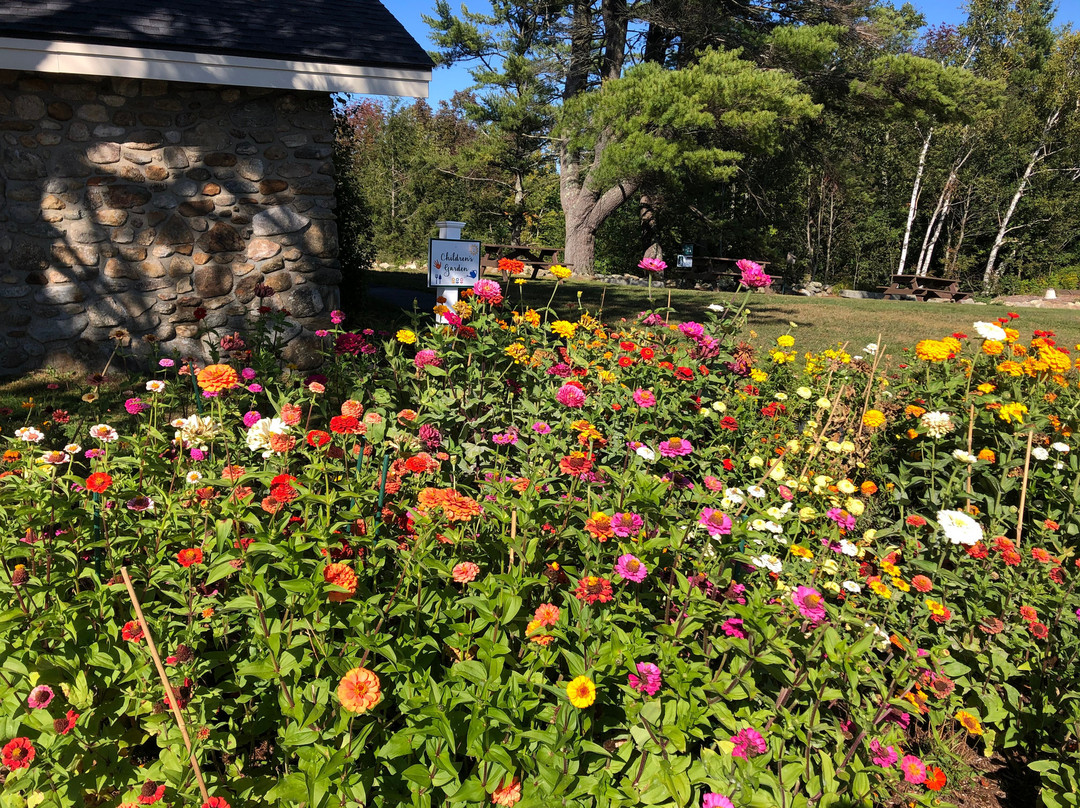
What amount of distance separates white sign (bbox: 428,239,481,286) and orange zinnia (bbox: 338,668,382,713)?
3.91 m

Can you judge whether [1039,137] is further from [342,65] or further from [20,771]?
[20,771]

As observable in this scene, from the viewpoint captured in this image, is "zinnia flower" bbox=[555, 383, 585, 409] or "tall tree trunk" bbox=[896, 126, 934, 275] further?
"tall tree trunk" bbox=[896, 126, 934, 275]

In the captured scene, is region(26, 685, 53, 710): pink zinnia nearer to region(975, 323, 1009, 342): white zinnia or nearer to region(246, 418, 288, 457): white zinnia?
region(246, 418, 288, 457): white zinnia

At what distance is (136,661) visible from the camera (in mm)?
1519

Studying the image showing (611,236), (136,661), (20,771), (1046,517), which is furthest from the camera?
(611,236)

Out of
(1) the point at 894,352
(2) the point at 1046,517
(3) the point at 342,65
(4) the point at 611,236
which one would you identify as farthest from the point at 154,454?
(4) the point at 611,236

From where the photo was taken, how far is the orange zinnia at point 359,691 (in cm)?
122

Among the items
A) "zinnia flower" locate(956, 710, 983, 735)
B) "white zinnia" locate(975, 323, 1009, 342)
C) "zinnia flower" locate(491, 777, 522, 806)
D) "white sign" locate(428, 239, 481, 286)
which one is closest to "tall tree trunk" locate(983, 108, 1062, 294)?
"white zinnia" locate(975, 323, 1009, 342)

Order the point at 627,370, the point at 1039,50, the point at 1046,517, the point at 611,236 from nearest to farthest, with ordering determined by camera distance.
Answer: the point at 1046,517, the point at 627,370, the point at 611,236, the point at 1039,50

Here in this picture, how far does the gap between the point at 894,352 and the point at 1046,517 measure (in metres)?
4.89

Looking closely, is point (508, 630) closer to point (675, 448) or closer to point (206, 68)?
point (675, 448)

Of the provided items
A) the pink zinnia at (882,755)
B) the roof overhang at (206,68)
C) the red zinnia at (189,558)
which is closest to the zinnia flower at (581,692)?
the pink zinnia at (882,755)

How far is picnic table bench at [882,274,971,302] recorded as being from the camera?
53.7ft

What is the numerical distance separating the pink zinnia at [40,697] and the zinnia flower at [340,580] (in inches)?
24.3
